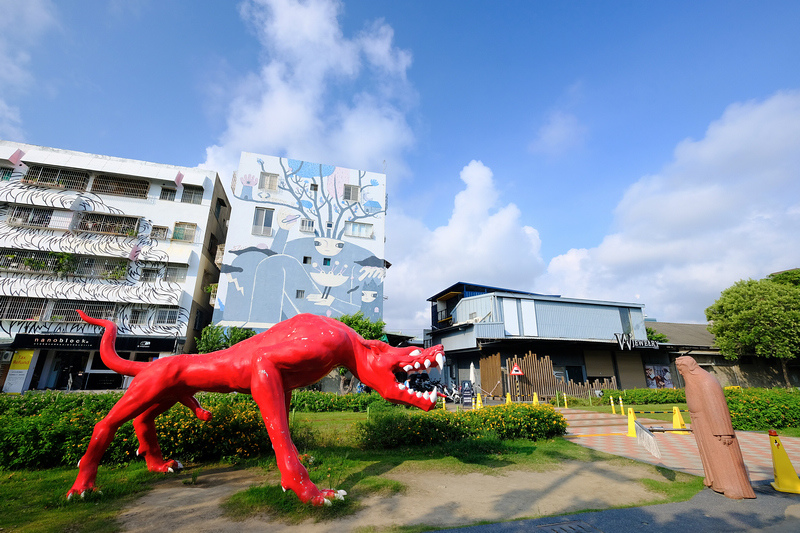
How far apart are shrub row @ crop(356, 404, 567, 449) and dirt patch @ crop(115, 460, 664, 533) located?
1972 millimetres

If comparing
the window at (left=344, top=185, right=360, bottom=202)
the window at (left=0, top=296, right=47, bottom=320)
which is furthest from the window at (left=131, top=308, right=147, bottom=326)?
the window at (left=344, top=185, right=360, bottom=202)

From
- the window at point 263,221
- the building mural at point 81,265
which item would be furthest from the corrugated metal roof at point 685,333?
the building mural at point 81,265

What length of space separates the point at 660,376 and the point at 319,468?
30.2 meters

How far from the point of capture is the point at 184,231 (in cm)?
2738

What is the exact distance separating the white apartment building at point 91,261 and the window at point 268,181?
13.7 feet

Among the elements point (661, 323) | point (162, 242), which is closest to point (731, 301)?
point (661, 323)

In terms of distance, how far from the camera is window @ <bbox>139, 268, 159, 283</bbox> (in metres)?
25.9

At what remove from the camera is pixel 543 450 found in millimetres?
8727

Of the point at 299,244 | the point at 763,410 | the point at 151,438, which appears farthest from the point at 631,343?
the point at 151,438

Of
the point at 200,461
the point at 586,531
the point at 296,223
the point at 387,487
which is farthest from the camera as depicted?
the point at 296,223

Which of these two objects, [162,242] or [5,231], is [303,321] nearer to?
[162,242]

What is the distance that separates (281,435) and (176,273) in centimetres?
2629

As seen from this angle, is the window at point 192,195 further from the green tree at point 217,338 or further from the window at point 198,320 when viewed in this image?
the green tree at point 217,338

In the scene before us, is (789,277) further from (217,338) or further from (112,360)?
(112,360)
